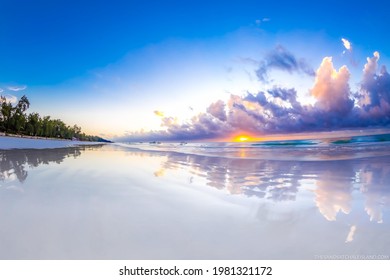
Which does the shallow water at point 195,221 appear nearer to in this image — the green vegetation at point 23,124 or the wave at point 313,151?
the wave at point 313,151

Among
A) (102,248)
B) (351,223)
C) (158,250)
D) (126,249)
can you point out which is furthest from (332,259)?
(102,248)

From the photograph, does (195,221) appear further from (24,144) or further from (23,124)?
(23,124)

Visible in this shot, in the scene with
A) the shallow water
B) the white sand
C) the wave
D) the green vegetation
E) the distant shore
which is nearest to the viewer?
the shallow water

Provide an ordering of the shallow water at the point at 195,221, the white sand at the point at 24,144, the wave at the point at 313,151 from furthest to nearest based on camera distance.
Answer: the white sand at the point at 24,144, the wave at the point at 313,151, the shallow water at the point at 195,221

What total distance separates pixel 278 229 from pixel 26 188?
312 centimetres

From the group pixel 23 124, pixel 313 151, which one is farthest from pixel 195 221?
pixel 23 124

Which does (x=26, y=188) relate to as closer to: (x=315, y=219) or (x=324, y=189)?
(x=315, y=219)

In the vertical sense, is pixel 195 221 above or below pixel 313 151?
below

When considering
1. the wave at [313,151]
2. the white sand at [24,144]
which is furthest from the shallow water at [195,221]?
the white sand at [24,144]

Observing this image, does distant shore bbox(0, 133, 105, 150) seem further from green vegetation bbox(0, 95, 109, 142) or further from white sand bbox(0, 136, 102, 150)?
green vegetation bbox(0, 95, 109, 142)

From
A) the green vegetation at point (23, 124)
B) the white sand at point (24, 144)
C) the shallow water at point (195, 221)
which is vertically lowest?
the shallow water at point (195, 221)

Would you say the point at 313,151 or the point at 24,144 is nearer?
the point at 313,151

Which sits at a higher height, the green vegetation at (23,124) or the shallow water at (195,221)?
the green vegetation at (23,124)

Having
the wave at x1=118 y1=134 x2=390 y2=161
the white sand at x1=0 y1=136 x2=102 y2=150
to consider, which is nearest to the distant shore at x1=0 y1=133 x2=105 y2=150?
the white sand at x1=0 y1=136 x2=102 y2=150
